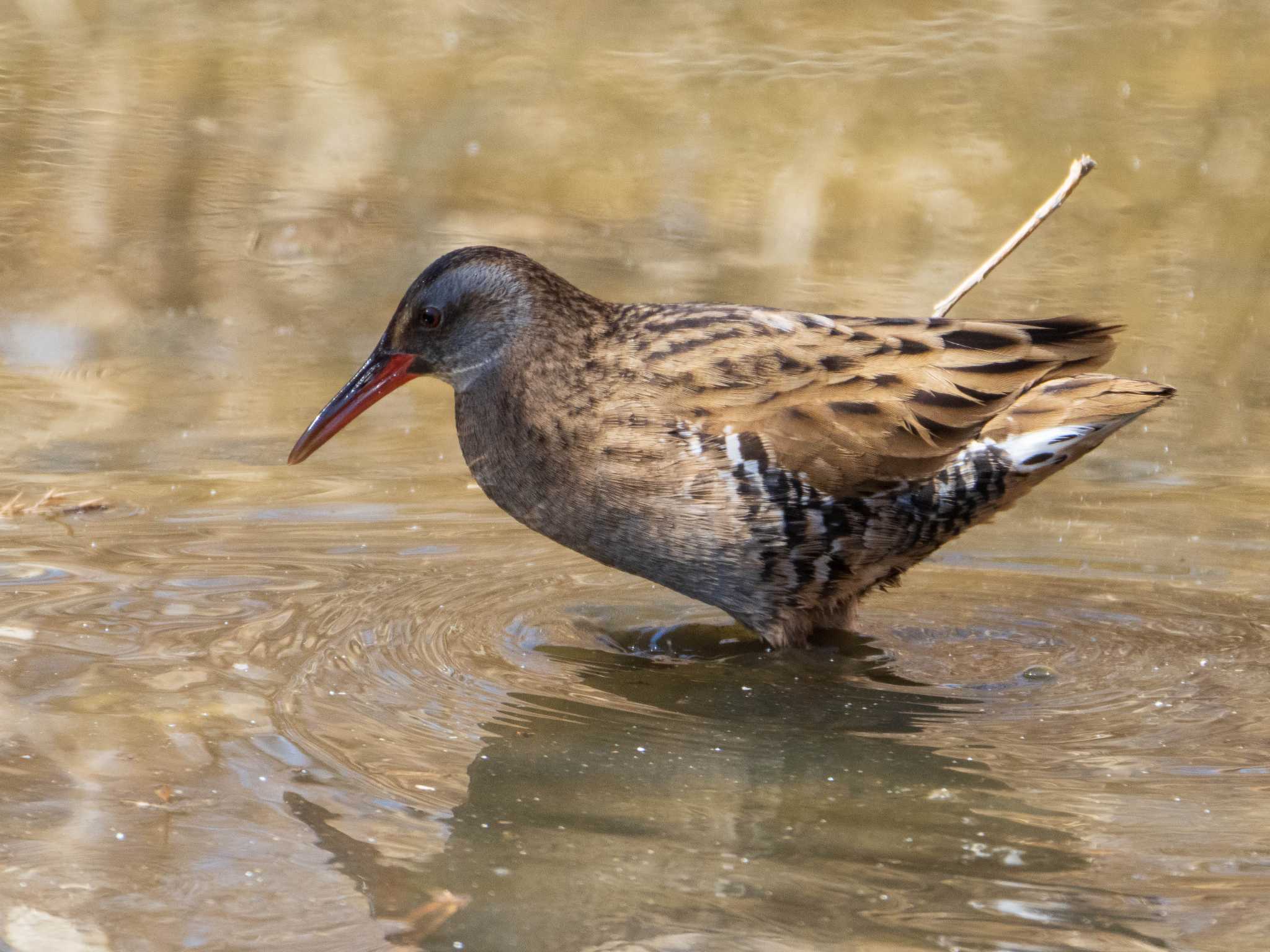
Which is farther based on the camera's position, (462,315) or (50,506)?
(50,506)

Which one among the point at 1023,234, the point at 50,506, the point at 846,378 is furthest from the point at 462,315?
the point at 50,506

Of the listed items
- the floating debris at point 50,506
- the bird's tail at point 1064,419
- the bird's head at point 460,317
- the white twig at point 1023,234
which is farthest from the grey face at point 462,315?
the floating debris at point 50,506

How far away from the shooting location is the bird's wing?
4410 millimetres

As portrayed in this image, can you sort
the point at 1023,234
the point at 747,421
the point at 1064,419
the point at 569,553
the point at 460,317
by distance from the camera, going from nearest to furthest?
1. the point at 747,421
2. the point at 1064,419
3. the point at 460,317
4. the point at 1023,234
5. the point at 569,553

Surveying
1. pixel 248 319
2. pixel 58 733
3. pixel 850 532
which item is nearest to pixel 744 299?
pixel 248 319

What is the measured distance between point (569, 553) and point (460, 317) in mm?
1108

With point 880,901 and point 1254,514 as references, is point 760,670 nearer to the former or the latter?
point 880,901

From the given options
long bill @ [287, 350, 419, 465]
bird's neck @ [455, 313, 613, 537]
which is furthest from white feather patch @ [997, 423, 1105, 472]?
long bill @ [287, 350, 419, 465]

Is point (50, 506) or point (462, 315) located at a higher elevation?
point (462, 315)

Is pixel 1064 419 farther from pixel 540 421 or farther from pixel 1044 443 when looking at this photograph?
pixel 540 421

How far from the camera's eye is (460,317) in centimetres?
466

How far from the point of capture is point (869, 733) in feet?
13.4

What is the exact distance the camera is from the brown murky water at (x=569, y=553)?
326 centimetres

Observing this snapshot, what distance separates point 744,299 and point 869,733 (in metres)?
3.99
